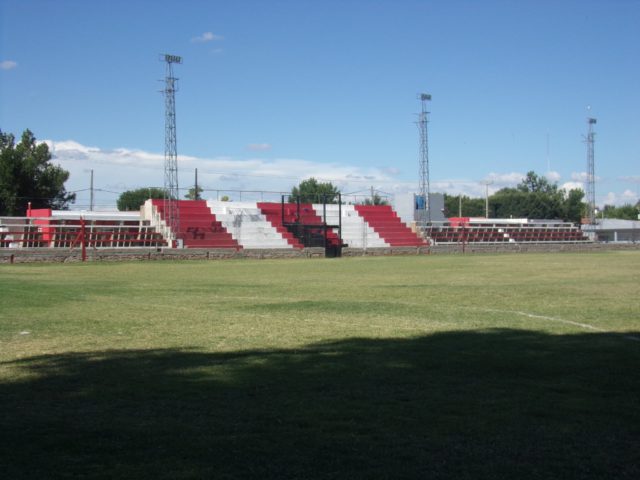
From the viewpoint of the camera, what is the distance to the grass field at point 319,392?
4.79 meters

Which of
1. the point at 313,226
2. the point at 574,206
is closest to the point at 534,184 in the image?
the point at 574,206

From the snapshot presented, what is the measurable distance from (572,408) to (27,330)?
8396mm

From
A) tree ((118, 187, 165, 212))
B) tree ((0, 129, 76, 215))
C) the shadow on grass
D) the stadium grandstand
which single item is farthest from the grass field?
tree ((118, 187, 165, 212))

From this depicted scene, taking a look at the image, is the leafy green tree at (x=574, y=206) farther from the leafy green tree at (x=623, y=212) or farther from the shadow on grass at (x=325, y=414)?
the shadow on grass at (x=325, y=414)

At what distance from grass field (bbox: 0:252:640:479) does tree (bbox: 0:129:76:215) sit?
54108 mm

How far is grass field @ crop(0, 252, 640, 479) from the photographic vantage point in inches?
189

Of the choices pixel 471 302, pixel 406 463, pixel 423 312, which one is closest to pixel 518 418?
pixel 406 463

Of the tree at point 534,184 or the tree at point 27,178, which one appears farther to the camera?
the tree at point 534,184

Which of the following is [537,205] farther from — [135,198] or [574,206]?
[135,198]

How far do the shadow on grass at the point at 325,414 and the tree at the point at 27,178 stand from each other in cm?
6069

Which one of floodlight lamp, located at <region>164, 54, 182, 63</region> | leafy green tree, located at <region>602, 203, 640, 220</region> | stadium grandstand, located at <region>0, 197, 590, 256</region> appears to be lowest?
stadium grandstand, located at <region>0, 197, 590, 256</region>

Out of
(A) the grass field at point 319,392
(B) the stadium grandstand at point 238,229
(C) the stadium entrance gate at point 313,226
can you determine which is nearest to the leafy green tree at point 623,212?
(B) the stadium grandstand at point 238,229

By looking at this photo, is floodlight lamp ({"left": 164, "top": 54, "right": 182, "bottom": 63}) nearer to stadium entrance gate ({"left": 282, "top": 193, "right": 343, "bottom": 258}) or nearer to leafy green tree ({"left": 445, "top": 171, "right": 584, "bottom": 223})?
stadium entrance gate ({"left": 282, "top": 193, "right": 343, "bottom": 258})

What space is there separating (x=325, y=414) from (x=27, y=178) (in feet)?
219
